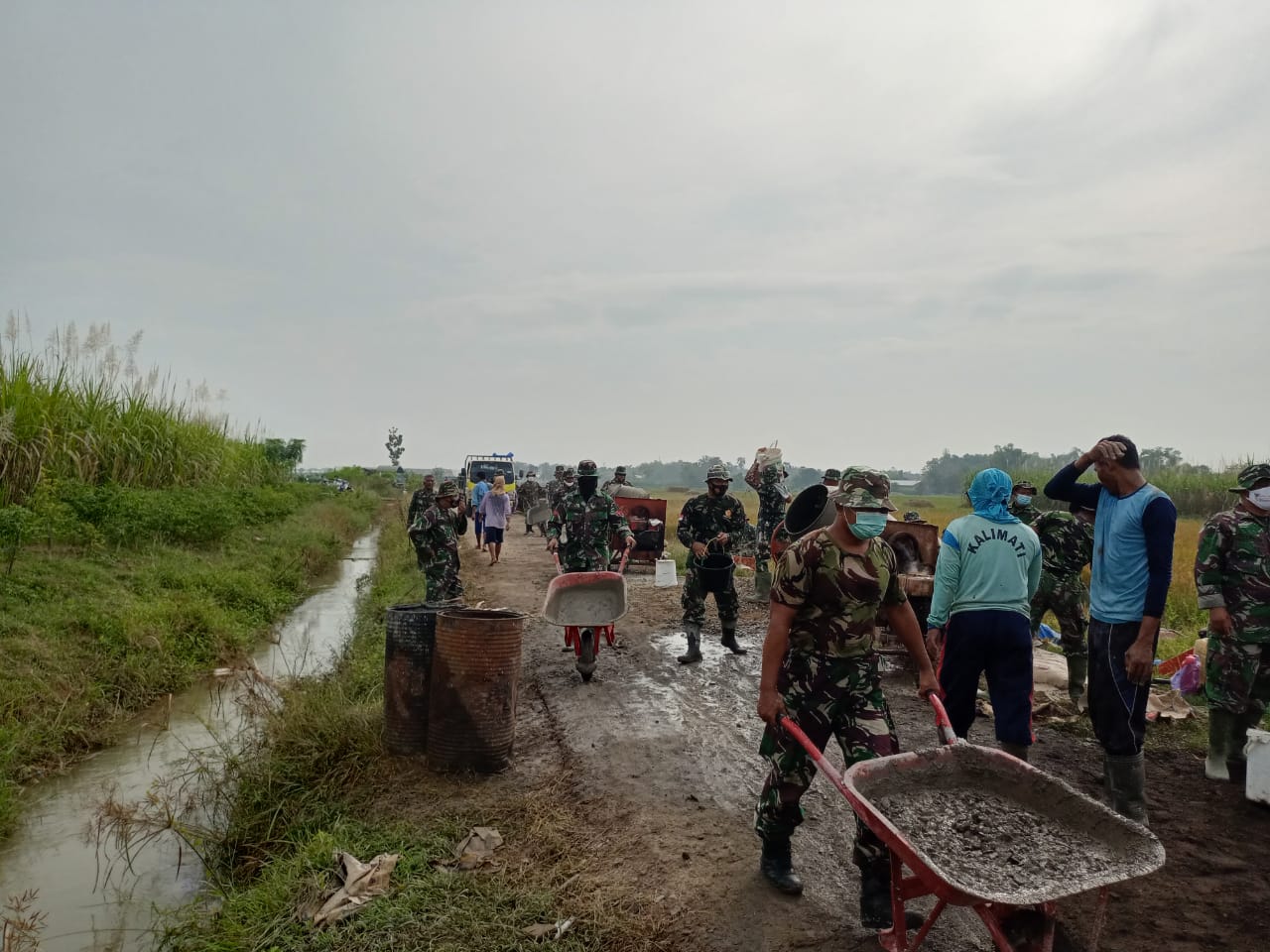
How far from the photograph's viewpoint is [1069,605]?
697cm

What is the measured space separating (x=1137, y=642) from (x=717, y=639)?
5840 mm

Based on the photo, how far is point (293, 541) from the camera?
57.0ft

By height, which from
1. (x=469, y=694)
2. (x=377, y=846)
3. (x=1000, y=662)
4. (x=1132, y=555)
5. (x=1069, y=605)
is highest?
(x=1132, y=555)

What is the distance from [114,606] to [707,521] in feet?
21.7

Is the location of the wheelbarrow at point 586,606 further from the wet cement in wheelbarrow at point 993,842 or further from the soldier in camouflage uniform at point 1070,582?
the wet cement in wheelbarrow at point 993,842

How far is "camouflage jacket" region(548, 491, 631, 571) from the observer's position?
27.6 feet

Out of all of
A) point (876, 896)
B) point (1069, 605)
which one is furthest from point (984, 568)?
point (1069, 605)

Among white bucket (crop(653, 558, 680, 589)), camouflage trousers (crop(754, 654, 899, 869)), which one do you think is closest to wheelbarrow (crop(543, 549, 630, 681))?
camouflage trousers (crop(754, 654, 899, 869))

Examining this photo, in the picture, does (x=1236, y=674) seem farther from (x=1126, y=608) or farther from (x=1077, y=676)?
(x=1077, y=676)

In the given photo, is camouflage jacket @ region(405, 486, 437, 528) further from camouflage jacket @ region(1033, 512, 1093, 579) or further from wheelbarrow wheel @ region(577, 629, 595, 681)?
camouflage jacket @ region(1033, 512, 1093, 579)

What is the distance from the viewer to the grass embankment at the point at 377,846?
3652 millimetres

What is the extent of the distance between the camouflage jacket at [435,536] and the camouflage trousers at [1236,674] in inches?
259

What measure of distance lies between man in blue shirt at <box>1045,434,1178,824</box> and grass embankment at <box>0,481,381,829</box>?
6.78 meters

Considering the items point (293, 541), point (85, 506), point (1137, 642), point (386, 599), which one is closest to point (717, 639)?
point (386, 599)
